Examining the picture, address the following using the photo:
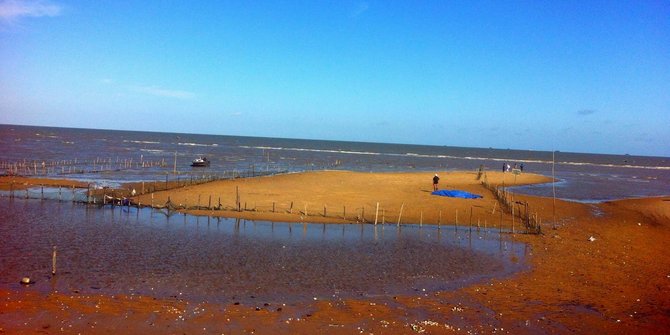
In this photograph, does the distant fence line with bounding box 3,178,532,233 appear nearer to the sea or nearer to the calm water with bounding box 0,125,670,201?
the sea

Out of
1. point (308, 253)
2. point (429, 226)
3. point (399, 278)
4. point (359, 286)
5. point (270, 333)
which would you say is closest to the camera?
point (270, 333)

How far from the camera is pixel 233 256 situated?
18547 mm

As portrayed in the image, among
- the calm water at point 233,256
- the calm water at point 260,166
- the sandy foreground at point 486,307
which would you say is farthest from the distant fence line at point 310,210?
the calm water at point 260,166

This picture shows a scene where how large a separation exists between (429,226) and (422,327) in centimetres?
1465

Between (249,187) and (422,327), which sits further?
(249,187)

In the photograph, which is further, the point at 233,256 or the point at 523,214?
the point at 523,214

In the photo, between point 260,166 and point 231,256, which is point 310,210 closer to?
point 231,256

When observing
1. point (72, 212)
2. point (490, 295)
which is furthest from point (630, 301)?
point (72, 212)

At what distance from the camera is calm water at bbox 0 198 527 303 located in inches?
579

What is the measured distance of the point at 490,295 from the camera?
14.7m

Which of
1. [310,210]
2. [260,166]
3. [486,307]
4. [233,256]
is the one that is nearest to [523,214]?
[310,210]

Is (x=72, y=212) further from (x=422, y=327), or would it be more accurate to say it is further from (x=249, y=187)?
(x=422, y=327)

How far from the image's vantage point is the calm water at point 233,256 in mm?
14695

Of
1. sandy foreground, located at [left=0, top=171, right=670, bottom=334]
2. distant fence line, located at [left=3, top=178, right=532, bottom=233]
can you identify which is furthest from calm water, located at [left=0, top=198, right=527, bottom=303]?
distant fence line, located at [left=3, top=178, right=532, bottom=233]
